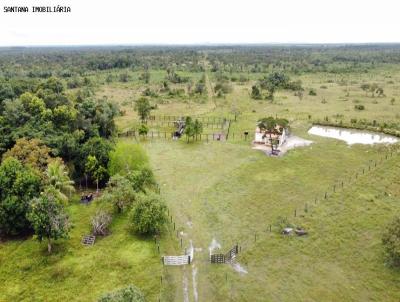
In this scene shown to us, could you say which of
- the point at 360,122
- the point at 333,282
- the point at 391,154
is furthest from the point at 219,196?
the point at 360,122

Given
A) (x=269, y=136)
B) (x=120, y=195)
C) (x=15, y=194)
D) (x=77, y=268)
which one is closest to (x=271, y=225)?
(x=120, y=195)

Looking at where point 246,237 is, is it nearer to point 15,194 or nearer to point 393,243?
point 393,243

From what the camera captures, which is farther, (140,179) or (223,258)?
(140,179)

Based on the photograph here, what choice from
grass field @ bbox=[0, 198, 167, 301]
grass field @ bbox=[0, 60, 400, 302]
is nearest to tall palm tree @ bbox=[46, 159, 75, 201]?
grass field @ bbox=[0, 60, 400, 302]

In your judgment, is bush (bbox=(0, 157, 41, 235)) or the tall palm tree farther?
the tall palm tree

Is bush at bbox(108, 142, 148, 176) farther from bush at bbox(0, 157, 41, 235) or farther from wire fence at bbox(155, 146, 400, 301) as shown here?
bush at bbox(0, 157, 41, 235)
